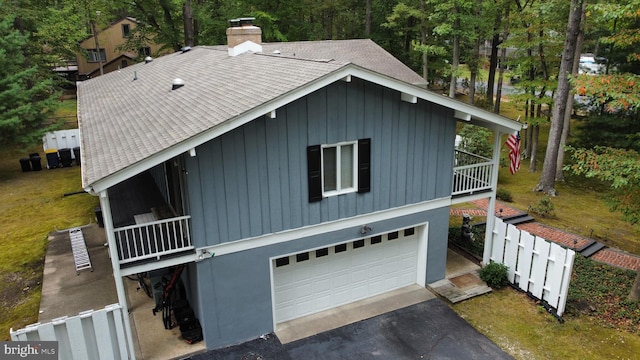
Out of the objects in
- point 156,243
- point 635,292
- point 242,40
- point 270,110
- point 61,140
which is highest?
point 242,40

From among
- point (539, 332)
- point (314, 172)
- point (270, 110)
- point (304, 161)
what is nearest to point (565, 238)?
point (539, 332)

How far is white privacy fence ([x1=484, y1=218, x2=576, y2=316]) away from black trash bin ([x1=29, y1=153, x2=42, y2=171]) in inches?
898

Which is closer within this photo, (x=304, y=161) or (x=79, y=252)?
(x=304, y=161)

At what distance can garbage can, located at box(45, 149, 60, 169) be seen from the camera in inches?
951

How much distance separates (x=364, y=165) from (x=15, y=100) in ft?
61.5

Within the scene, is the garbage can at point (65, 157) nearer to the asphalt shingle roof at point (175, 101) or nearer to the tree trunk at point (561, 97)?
the asphalt shingle roof at point (175, 101)

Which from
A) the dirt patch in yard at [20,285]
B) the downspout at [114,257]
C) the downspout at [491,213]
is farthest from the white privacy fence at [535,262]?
the dirt patch in yard at [20,285]

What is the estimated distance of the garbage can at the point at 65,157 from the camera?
2441cm

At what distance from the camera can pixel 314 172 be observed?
10.0 m

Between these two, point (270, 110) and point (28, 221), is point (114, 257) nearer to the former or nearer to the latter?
point (270, 110)

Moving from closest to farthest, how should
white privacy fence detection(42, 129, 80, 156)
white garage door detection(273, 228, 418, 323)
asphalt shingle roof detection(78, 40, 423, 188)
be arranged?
asphalt shingle roof detection(78, 40, 423, 188) → white garage door detection(273, 228, 418, 323) → white privacy fence detection(42, 129, 80, 156)

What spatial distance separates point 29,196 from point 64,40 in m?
18.1

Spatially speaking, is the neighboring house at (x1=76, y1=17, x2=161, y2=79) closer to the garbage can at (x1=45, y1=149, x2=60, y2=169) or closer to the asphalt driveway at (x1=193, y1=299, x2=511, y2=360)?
the garbage can at (x1=45, y1=149, x2=60, y2=169)

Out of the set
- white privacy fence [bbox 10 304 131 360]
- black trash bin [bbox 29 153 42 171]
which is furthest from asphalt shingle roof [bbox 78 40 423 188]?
black trash bin [bbox 29 153 42 171]
